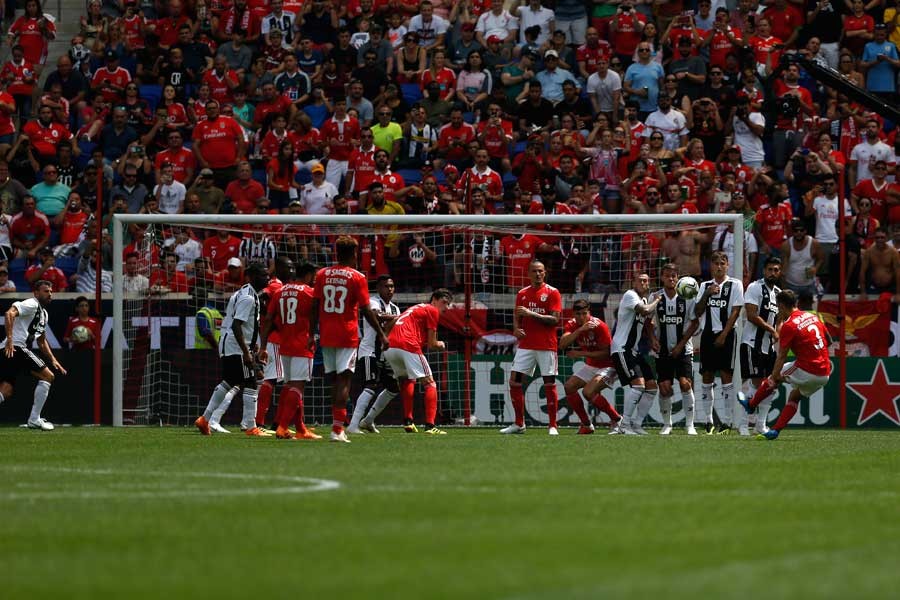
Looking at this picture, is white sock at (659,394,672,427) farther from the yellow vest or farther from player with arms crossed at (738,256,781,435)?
the yellow vest

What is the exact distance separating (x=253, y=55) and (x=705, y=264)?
10.9m

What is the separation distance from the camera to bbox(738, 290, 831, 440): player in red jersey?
18078mm

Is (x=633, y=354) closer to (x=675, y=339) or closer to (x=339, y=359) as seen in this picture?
(x=675, y=339)

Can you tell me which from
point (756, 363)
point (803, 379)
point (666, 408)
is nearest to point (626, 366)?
point (666, 408)

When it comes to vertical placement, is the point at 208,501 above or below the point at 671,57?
below

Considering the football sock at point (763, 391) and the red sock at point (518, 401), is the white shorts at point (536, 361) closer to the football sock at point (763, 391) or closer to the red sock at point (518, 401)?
the red sock at point (518, 401)

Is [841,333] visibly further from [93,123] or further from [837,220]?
[93,123]

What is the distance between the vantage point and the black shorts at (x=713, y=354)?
69.6 feet

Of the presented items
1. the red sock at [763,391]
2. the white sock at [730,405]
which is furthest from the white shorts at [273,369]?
the red sock at [763,391]

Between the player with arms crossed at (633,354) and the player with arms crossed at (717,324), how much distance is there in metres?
0.70

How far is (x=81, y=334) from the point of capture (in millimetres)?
23859

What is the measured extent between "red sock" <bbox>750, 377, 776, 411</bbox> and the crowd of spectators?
5123mm

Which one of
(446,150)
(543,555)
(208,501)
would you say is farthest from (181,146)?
(543,555)

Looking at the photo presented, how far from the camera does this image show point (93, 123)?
29.2 m
